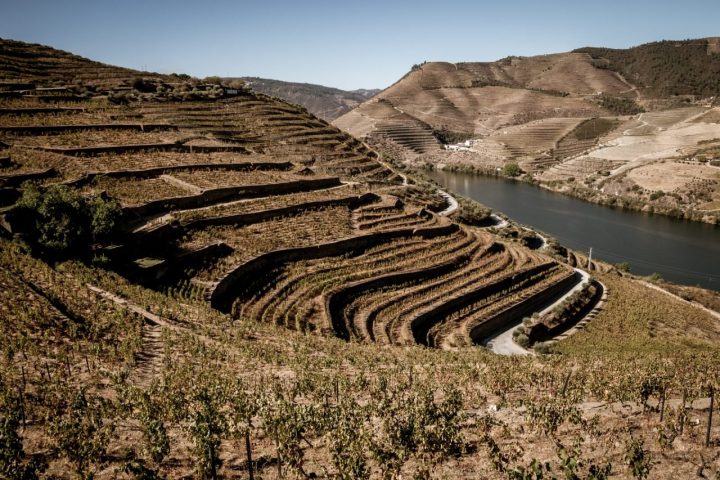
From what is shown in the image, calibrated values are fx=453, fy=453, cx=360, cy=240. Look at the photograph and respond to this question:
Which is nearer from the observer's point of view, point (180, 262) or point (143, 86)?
point (180, 262)

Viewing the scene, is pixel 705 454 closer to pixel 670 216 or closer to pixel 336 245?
pixel 336 245

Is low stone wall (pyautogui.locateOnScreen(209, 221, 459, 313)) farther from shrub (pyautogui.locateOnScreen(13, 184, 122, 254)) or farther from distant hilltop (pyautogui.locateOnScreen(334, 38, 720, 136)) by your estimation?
distant hilltop (pyautogui.locateOnScreen(334, 38, 720, 136))

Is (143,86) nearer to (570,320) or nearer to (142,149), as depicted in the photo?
(142,149)

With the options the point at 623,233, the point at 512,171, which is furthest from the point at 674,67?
the point at 623,233

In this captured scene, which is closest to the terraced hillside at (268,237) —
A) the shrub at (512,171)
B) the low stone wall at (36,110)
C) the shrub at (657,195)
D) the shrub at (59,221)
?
the low stone wall at (36,110)

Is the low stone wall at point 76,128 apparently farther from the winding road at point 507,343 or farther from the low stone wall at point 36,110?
the winding road at point 507,343
